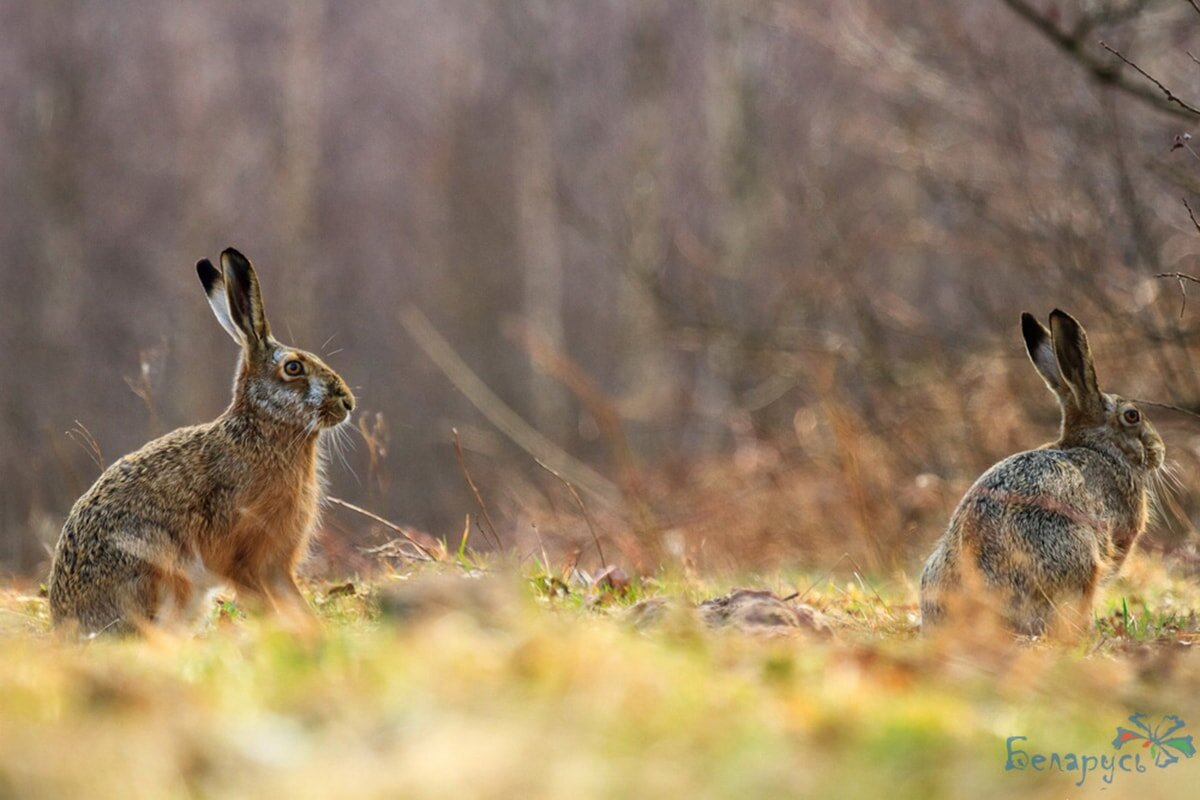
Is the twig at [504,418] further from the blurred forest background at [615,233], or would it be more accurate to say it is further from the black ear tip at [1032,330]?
the black ear tip at [1032,330]

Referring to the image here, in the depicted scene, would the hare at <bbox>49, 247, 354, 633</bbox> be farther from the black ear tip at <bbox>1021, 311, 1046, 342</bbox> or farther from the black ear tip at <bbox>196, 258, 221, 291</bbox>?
the black ear tip at <bbox>1021, 311, 1046, 342</bbox>

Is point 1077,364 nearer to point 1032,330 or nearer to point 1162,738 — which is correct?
point 1032,330

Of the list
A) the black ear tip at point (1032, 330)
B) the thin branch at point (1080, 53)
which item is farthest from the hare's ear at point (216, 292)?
the thin branch at point (1080, 53)

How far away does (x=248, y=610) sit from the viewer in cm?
605

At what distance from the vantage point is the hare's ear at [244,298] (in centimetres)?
631

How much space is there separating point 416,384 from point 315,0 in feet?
33.2

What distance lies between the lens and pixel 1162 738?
138 inches

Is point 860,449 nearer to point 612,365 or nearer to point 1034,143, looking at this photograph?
point 1034,143

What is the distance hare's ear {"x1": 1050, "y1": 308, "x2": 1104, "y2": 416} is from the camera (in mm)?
6309

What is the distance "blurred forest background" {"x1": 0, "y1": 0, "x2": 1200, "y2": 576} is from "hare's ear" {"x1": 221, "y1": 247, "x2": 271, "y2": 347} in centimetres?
151

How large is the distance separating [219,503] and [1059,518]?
3493 mm

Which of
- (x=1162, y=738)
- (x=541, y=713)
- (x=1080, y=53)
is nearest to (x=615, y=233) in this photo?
(x=1080, y=53)

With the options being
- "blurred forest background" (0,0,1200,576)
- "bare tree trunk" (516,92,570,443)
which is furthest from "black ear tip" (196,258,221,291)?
"bare tree trunk" (516,92,570,443)

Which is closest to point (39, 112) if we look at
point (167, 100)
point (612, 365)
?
point (167, 100)
